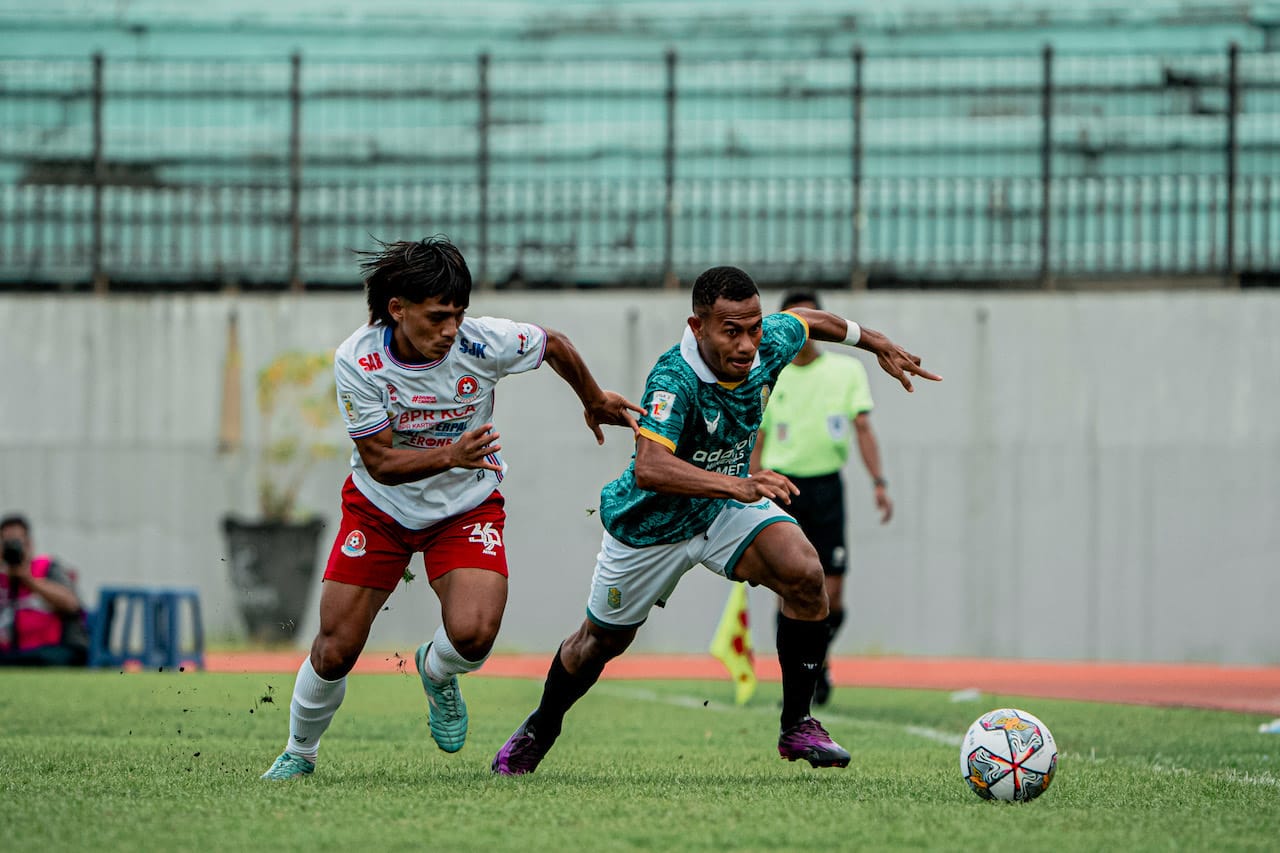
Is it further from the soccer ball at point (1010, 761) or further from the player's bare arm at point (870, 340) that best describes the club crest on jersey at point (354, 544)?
the soccer ball at point (1010, 761)

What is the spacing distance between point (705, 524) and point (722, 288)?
93 cm

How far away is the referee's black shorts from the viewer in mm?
10453

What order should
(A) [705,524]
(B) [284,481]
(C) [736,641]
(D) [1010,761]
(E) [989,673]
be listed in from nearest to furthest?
(D) [1010,761] < (A) [705,524] < (C) [736,641] < (E) [989,673] < (B) [284,481]

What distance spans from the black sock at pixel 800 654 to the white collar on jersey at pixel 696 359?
996 mm

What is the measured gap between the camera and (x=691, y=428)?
Result: 654cm

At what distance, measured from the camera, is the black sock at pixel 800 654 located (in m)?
6.75

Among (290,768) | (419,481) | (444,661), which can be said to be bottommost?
(290,768)

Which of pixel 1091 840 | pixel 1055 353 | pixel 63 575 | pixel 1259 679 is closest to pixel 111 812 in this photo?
pixel 1091 840

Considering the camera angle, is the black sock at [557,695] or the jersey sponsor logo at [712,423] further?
the black sock at [557,695]

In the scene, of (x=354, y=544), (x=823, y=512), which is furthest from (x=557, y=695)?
(x=823, y=512)

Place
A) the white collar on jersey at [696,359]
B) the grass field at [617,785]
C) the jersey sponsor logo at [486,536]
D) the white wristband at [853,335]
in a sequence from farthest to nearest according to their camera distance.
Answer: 1. the white wristband at [853,335]
2. the jersey sponsor logo at [486,536]
3. the white collar on jersey at [696,359]
4. the grass field at [617,785]

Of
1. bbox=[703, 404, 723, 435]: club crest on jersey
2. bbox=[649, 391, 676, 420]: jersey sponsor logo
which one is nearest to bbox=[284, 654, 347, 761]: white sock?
bbox=[649, 391, 676, 420]: jersey sponsor logo

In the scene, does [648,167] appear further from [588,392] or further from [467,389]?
[467,389]

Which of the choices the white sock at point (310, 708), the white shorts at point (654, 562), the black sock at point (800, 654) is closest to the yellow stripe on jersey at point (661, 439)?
the white shorts at point (654, 562)
